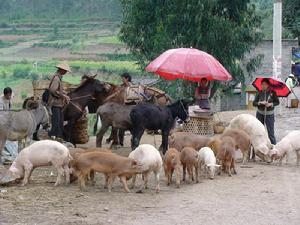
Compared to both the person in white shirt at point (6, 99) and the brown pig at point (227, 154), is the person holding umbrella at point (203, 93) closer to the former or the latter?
the brown pig at point (227, 154)

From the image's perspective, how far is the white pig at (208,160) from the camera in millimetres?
11852

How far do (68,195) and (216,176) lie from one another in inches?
123

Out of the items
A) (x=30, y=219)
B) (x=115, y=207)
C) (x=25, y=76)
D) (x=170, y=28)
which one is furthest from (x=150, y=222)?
(x=25, y=76)

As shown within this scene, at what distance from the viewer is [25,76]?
111 ft

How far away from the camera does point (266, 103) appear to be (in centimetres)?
1439

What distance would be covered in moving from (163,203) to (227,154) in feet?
8.77

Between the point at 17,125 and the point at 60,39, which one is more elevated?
the point at 17,125

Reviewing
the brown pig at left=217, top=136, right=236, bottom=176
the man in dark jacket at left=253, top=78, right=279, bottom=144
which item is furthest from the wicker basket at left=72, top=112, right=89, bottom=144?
the brown pig at left=217, top=136, right=236, bottom=176

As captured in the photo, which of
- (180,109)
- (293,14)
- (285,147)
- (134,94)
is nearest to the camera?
(285,147)

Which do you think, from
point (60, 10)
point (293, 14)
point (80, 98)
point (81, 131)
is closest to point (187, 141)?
point (80, 98)

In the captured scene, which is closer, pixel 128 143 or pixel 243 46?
pixel 128 143

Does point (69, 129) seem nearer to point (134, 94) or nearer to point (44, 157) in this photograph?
point (134, 94)

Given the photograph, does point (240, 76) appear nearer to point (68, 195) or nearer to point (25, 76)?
point (68, 195)

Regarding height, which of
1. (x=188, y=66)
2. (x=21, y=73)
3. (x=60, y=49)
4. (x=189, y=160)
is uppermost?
(x=188, y=66)
